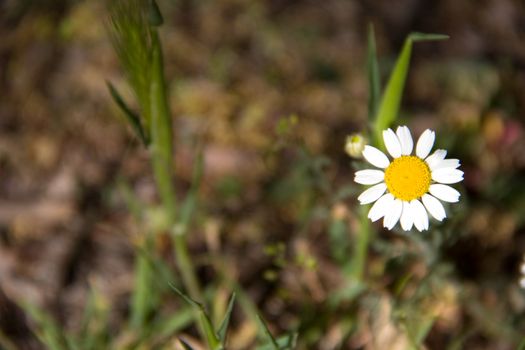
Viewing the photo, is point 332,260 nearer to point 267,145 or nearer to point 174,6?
point 267,145

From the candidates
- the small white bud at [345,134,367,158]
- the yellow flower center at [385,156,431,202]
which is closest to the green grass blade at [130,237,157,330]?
the small white bud at [345,134,367,158]

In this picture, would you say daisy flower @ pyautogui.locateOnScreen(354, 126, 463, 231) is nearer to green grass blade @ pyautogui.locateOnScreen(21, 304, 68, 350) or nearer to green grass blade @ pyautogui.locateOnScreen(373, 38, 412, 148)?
green grass blade @ pyautogui.locateOnScreen(373, 38, 412, 148)

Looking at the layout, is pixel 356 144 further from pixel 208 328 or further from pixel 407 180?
pixel 208 328

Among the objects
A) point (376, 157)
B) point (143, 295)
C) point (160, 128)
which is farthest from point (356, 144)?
point (143, 295)

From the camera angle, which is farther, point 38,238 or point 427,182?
point 38,238

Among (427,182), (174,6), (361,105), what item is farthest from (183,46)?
(427,182)

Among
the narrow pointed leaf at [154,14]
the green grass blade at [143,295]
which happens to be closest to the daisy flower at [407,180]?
the narrow pointed leaf at [154,14]

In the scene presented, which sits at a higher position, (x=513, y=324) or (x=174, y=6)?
(x=174, y=6)
